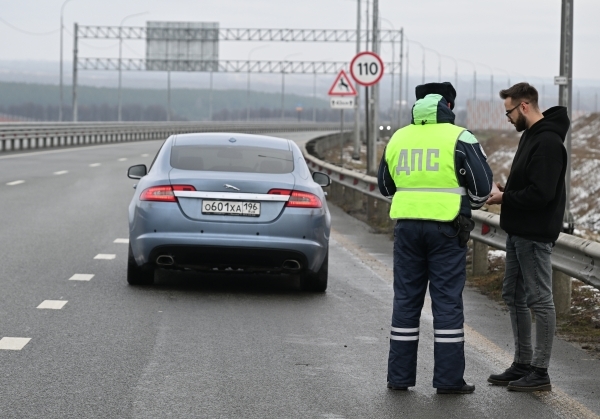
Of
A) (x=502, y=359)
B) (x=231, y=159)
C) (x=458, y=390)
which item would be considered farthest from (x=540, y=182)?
(x=231, y=159)

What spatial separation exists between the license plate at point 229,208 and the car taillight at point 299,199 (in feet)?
0.72

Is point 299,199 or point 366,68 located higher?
point 366,68

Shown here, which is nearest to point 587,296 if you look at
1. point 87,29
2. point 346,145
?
point 346,145

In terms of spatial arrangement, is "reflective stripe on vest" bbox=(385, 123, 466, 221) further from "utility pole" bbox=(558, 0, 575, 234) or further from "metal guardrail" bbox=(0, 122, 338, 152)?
"metal guardrail" bbox=(0, 122, 338, 152)

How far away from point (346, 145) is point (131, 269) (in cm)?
Result: 5057

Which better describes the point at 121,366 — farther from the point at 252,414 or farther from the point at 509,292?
the point at 509,292

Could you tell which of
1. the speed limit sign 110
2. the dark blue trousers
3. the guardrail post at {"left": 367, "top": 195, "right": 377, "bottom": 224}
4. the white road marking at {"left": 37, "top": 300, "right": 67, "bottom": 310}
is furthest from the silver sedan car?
the speed limit sign 110

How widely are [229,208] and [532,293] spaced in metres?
3.83

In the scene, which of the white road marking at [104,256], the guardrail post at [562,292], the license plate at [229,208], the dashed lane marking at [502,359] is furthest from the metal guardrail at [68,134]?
the guardrail post at [562,292]

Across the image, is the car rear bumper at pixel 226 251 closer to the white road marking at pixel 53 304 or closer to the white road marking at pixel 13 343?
the white road marking at pixel 53 304

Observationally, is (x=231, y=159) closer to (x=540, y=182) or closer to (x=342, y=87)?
(x=540, y=182)

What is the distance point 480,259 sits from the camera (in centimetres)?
1215

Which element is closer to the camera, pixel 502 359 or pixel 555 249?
pixel 502 359

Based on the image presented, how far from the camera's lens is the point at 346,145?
61.0 m
